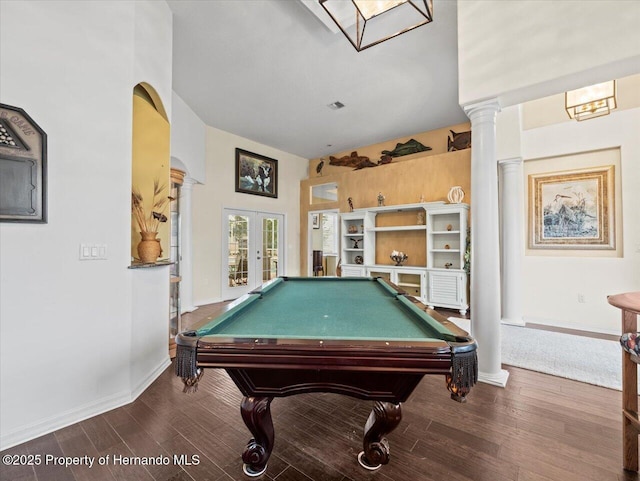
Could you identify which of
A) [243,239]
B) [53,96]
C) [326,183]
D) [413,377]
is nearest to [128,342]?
[53,96]

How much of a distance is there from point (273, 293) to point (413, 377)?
4.35ft

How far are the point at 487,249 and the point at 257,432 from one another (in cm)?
229

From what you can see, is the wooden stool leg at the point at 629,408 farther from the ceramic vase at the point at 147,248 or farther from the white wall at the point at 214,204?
the white wall at the point at 214,204

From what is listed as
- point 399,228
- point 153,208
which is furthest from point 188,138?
point 399,228

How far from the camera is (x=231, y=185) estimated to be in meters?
6.03

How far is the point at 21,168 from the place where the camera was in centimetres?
181

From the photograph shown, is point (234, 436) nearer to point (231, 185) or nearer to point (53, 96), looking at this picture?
point (53, 96)

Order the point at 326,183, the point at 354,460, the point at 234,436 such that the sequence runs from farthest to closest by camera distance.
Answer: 1. the point at 326,183
2. the point at 234,436
3. the point at 354,460

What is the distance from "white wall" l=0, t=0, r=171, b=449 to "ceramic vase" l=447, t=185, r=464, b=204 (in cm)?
471

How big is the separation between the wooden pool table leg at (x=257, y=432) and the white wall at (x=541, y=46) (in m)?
2.84

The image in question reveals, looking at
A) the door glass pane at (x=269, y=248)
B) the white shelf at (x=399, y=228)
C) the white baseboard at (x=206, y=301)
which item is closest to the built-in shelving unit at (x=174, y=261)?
the white baseboard at (x=206, y=301)

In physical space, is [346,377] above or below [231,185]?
below

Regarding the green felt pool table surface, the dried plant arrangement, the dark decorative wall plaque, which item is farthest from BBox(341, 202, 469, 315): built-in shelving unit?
the dark decorative wall plaque

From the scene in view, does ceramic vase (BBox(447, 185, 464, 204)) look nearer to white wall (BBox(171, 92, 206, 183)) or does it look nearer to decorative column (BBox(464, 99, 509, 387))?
decorative column (BBox(464, 99, 509, 387))
